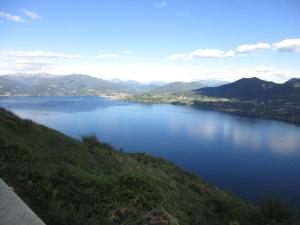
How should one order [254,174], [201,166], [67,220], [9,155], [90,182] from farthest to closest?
[201,166]
[254,174]
[9,155]
[90,182]
[67,220]

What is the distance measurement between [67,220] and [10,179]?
9.77 feet

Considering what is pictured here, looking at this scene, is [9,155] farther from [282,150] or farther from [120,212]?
[282,150]

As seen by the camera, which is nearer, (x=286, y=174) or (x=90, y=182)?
(x=90, y=182)

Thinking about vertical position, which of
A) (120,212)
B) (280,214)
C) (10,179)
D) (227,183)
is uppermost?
(10,179)

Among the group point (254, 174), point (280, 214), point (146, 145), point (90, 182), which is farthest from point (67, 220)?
point (146, 145)

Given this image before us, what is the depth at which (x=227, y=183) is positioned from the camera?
190 feet

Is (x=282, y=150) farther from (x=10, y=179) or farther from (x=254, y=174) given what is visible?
(x=10, y=179)

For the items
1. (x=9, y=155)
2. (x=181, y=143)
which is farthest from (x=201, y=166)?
(x=9, y=155)

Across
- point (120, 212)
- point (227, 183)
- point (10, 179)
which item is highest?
point (10, 179)

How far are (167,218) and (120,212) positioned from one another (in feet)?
4.61

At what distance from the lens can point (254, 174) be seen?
63.6 metres

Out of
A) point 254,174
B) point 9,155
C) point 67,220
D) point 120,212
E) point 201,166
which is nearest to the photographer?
point 67,220

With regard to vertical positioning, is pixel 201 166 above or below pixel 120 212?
below

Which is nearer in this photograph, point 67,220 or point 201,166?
point 67,220
